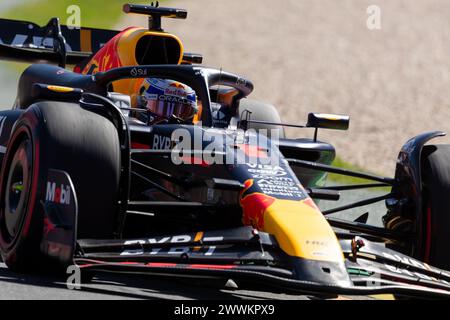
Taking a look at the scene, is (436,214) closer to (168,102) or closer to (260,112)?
(168,102)

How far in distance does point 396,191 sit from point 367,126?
13306 millimetres

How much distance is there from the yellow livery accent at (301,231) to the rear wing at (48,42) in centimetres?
460

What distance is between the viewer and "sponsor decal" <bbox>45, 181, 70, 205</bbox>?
18.5 ft

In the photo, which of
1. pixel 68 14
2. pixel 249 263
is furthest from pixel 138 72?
pixel 68 14

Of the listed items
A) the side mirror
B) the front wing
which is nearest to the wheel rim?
the front wing

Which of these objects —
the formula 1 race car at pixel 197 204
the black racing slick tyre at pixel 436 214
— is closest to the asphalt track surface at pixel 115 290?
the formula 1 race car at pixel 197 204

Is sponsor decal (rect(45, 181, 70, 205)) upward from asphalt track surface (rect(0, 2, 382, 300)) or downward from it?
upward

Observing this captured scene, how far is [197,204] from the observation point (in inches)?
245

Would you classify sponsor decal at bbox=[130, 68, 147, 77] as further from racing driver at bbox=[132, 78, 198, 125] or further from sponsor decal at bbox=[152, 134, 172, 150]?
sponsor decal at bbox=[152, 134, 172, 150]

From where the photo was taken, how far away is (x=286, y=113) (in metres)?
20.1

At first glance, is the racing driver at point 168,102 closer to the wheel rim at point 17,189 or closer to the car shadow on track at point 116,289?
the wheel rim at point 17,189

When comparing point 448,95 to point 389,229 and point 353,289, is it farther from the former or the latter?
point 353,289
